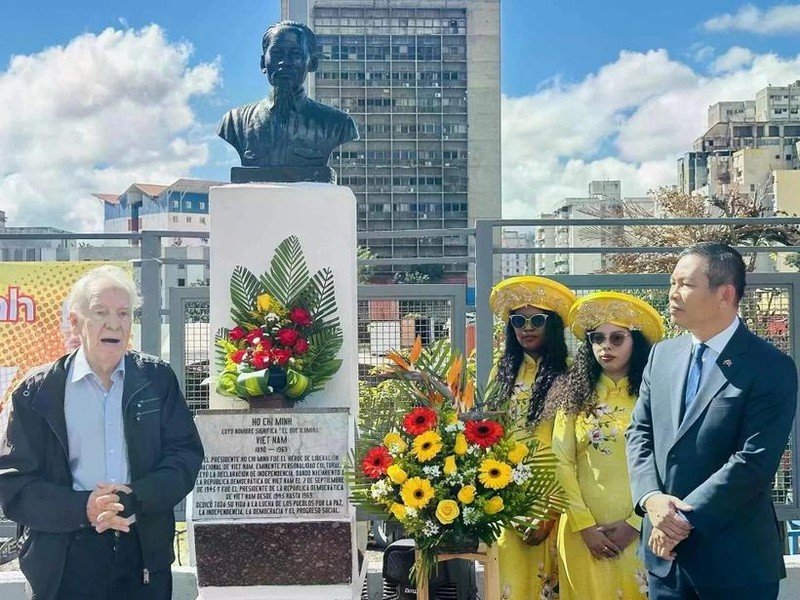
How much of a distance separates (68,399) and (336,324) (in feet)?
4.60

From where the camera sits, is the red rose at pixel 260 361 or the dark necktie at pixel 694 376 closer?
the dark necktie at pixel 694 376

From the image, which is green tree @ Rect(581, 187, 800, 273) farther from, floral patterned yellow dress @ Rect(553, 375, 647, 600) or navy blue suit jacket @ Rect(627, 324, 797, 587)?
navy blue suit jacket @ Rect(627, 324, 797, 587)

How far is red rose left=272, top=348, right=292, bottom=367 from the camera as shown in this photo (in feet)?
12.2

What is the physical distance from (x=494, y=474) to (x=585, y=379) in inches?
25.6

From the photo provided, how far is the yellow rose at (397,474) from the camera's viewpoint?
3166 mm

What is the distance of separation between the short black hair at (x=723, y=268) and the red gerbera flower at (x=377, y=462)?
1.31 metres

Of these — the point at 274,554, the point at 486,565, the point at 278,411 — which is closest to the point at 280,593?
the point at 274,554

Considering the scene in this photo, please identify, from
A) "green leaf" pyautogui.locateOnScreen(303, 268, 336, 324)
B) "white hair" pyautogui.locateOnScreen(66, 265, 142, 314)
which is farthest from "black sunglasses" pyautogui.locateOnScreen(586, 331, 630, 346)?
"white hair" pyautogui.locateOnScreen(66, 265, 142, 314)

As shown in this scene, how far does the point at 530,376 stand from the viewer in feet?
12.5

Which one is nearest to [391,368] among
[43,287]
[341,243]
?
[341,243]

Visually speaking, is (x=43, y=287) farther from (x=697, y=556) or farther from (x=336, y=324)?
(x=697, y=556)

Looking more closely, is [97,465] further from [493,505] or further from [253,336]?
[493,505]

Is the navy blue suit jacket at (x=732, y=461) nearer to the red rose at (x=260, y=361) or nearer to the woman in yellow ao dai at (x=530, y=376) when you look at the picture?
the woman in yellow ao dai at (x=530, y=376)

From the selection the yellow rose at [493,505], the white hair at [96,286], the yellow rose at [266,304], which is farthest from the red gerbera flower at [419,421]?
the white hair at [96,286]
